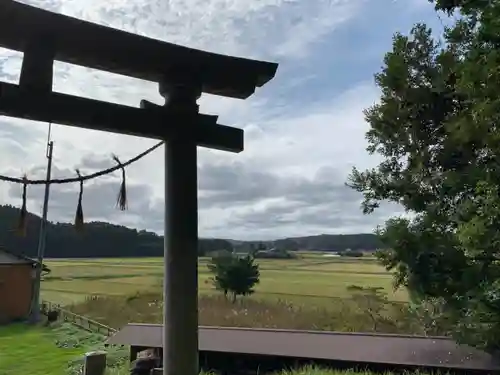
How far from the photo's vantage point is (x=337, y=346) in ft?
17.7

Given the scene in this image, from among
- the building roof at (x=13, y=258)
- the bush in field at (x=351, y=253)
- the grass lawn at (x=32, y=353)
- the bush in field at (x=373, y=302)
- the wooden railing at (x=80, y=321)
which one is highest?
the building roof at (x=13, y=258)

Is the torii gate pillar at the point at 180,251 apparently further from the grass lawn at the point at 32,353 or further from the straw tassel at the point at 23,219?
the grass lawn at the point at 32,353

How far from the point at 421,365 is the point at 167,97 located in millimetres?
3769

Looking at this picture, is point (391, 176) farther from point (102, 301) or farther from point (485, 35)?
point (102, 301)

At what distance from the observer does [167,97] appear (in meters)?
2.20

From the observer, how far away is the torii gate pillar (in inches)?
82.1

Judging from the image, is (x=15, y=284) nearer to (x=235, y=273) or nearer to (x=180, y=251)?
(x=235, y=273)

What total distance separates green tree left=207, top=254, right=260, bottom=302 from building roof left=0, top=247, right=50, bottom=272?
18.4 feet

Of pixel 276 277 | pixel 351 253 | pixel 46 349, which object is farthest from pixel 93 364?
pixel 276 277

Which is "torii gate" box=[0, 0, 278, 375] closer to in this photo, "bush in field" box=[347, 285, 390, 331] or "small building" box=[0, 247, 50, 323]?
"bush in field" box=[347, 285, 390, 331]

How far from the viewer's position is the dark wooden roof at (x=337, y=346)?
4.64 m

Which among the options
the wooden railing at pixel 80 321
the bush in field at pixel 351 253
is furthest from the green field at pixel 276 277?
the wooden railing at pixel 80 321

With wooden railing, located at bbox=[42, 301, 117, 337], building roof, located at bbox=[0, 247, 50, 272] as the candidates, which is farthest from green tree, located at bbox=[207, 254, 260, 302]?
building roof, located at bbox=[0, 247, 50, 272]

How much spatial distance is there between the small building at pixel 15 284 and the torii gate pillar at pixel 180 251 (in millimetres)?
11683
